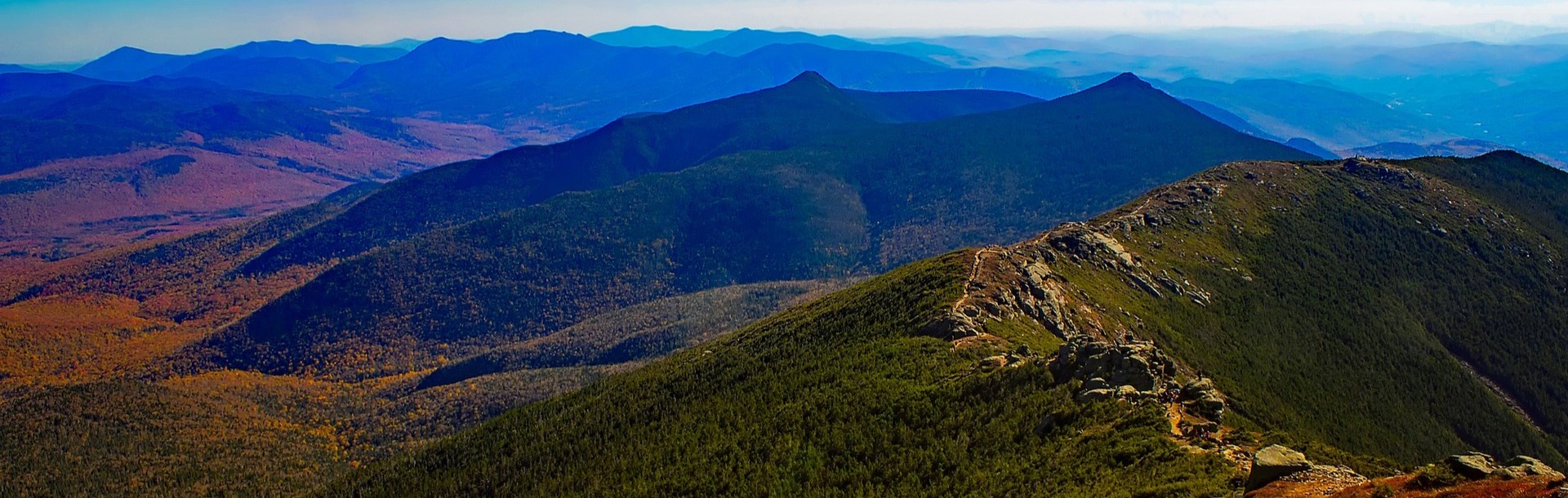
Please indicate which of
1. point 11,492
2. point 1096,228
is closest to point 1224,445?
point 1096,228

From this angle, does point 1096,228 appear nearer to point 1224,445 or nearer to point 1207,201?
point 1207,201

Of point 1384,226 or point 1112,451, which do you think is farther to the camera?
point 1384,226

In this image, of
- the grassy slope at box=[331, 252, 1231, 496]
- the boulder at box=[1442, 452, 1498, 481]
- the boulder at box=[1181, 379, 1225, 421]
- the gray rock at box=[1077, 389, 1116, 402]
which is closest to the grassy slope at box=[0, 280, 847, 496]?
the grassy slope at box=[331, 252, 1231, 496]

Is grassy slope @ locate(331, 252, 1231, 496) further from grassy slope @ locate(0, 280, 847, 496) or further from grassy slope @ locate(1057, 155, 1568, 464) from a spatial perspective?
grassy slope @ locate(0, 280, 847, 496)

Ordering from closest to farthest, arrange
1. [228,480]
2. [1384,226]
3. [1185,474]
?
1. [1185,474]
2. [228,480]
3. [1384,226]

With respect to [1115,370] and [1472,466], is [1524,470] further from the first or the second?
[1115,370]

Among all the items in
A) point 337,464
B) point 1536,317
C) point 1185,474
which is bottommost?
point 337,464
